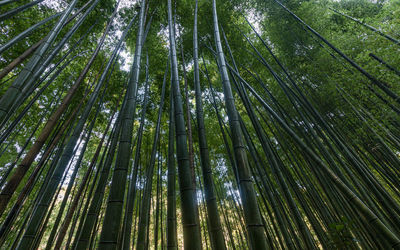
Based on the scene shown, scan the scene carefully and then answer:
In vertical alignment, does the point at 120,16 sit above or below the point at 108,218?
above

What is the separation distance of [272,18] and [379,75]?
8.32 ft

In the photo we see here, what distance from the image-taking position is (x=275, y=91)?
480cm

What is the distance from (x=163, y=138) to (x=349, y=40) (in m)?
Answer: 5.24

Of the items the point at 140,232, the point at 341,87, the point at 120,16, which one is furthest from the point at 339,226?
the point at 120,16

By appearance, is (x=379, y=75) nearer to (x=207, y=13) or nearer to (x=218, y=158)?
(x=207, y=13)

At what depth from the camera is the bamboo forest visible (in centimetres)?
154

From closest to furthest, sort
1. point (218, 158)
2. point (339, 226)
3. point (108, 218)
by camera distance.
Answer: point (108, 218) < point (339, 226) < point (218, 158)

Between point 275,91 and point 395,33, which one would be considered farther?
point 275,91

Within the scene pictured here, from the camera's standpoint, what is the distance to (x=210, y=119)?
20.1ft

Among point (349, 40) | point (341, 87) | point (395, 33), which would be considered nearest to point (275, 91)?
point (341, 87)

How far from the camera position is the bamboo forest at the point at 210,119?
5.05 feet

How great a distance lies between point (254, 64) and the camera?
16.3ft

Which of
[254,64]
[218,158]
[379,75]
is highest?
[254,64]

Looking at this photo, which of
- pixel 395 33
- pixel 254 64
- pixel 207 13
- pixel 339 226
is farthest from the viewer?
pixel 254 64
